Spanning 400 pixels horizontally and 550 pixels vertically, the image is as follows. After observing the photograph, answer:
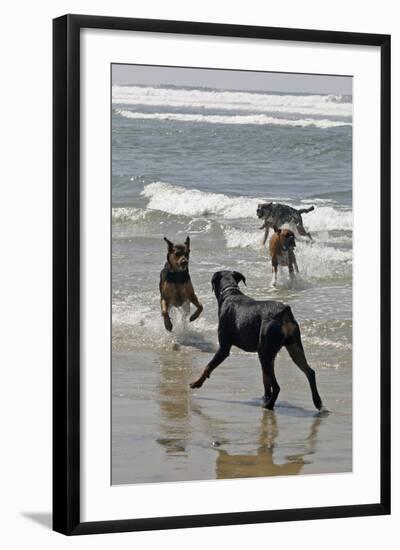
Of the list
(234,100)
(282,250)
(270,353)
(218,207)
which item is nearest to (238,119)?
(234,100)

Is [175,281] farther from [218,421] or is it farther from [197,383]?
[218,421]

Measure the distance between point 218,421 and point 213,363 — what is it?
0.91 ft

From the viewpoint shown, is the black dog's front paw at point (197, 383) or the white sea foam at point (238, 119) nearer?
the white sea foam at point (238, 119)

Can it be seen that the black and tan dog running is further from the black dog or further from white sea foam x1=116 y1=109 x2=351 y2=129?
white sea foam x1=116 y1=109 x2=351 y2=129

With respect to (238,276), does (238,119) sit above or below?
above

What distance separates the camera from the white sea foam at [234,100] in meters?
7.69

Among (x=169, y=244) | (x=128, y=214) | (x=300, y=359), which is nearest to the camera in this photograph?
(x=128, y=214)

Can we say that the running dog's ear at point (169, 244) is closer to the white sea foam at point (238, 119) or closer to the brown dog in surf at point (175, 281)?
the brown dog in surf at point (175, 281)

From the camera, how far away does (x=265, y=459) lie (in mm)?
7824

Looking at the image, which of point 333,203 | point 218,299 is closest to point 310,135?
point 333,203

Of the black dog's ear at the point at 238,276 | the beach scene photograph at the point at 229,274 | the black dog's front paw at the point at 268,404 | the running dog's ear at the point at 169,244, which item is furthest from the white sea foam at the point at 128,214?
the black dog's front paw at the point at 268,404

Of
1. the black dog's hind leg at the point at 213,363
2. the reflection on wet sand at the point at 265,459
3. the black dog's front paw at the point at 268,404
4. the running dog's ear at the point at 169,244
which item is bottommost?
the reflection on wet sand at the point at 265,459

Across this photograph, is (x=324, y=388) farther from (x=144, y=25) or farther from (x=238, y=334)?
(x=144, y=25)
